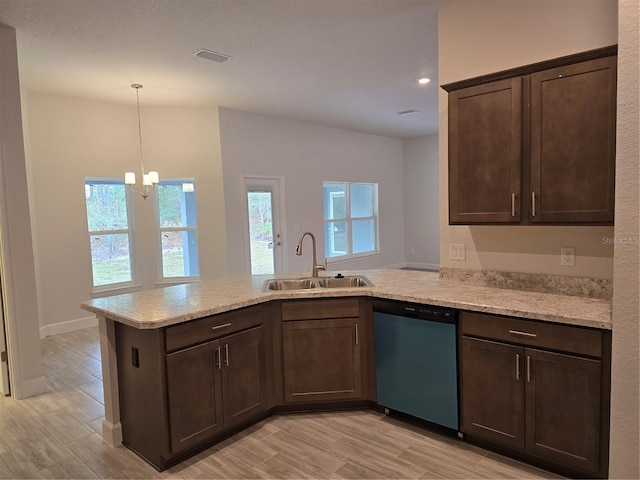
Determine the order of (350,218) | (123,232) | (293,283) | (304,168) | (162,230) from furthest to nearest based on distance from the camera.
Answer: (350,218) < (304,168) < (162,230) < (123,232) < (293,283)

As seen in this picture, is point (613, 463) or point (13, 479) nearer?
point (613, 463)

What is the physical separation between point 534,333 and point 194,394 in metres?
1.90

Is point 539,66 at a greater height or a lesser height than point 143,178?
greater

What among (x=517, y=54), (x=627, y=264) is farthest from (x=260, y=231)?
(x=627, y=264)

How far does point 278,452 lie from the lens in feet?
8.39

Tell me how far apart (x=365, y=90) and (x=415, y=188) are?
4325 millimetres

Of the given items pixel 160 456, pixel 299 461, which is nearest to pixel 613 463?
pixel 299 461

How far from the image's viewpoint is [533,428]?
2275 mm

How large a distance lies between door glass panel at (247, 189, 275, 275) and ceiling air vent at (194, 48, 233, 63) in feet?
8.30

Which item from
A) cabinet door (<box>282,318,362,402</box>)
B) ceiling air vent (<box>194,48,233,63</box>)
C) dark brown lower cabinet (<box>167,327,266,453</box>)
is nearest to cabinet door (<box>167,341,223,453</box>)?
dark brown lower cabinet (<box>167,327,266,453</box>)

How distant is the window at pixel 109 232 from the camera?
5.58 meters

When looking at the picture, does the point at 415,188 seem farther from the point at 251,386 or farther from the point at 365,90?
the point at 251,386

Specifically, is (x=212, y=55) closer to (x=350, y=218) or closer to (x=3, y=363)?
(x=3, y=363)

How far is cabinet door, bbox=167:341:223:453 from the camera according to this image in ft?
7.75
